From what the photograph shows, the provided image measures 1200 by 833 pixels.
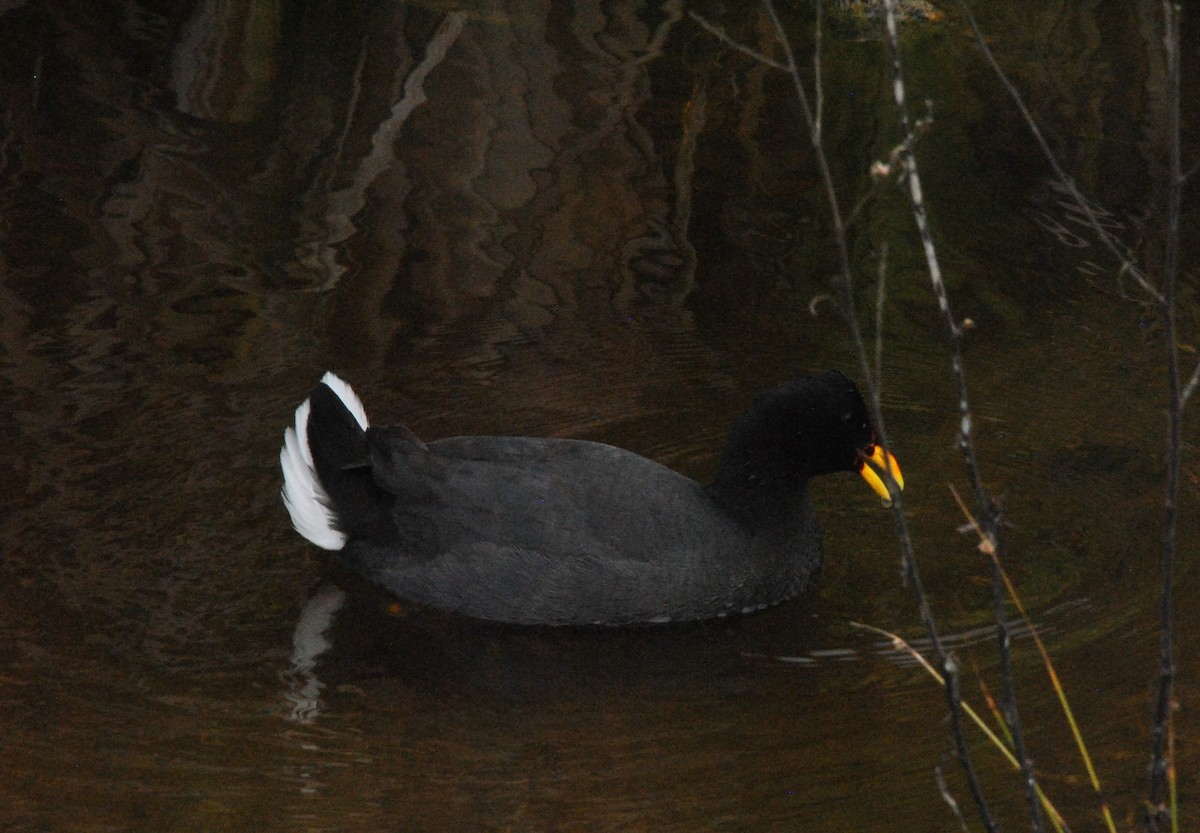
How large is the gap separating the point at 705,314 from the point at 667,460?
1.06 metres

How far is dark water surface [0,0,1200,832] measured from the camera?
169 inches

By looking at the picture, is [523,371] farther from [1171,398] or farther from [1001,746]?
[1171,398]

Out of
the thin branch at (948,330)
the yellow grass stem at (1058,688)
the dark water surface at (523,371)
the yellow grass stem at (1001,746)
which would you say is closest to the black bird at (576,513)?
the dark water surface at (523,371)

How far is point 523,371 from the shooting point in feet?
21.2

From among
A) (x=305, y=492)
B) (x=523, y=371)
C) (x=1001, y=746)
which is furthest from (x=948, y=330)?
(x=523, y=371)

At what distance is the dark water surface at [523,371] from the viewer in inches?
169

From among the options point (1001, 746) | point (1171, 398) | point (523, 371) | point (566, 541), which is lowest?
point (566, 541)

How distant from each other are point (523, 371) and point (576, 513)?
56.0 inches

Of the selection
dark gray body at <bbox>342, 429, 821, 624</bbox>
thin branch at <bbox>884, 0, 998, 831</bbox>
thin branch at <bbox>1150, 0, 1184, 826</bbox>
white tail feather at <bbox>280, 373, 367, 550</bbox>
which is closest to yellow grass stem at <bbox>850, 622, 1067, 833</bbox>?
thin branch at <bbox>884, 0, 998, 831</bbox>

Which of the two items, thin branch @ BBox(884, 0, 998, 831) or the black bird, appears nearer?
thin branch @ BBox(884, 0, 998, 831)

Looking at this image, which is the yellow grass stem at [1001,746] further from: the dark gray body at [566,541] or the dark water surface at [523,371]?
the dark gray body at [566,541]

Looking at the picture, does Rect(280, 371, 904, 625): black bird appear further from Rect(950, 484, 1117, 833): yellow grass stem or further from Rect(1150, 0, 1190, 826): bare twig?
Rect(1150, 0, 1190, 826): bare twig

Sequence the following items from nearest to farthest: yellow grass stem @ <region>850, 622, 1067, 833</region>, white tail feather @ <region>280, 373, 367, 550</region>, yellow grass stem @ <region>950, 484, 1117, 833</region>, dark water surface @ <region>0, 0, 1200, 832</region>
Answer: yellow grass stem @ <region>950, 484, 1117, 833</region> < yellow grass stem @ <region>850, 622, 1067, 833</region> < dark water surface @ <region>0, 0, 1200, 832</region> < white tail feather @ <region>280, 373, 367, 550</region>

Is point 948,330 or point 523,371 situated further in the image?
point 523,371
